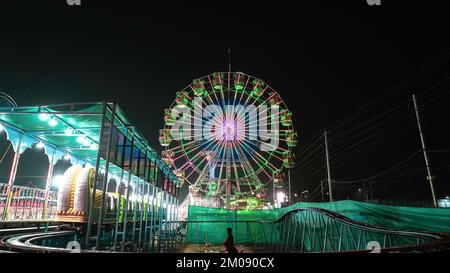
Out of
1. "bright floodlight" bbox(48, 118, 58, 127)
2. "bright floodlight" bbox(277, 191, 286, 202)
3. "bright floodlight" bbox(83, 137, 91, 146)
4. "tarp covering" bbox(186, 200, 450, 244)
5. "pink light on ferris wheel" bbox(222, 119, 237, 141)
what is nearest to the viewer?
"tarp covering" bbox(186, 200, 450, 244)

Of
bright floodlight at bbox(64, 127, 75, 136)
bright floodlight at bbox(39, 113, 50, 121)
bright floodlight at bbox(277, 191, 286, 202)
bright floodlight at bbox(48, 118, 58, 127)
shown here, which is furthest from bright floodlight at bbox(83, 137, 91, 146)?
bright floodlight at bbox(277, 191, 286, 202)

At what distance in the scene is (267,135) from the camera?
21.9 metres

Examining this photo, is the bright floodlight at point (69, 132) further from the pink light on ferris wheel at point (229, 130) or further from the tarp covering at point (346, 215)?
the pink light on ferris wheel at point (229, 130)

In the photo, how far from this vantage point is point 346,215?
863 centimetres

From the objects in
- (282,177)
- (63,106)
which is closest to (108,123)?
(63,106)

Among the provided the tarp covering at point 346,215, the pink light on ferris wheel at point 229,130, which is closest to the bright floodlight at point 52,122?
the tarp covering at point 346,215

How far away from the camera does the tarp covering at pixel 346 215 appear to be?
219 inches

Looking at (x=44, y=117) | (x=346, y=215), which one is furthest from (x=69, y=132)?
(x=346, y=215)

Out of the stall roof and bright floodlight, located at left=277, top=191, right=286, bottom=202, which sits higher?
the stall roof

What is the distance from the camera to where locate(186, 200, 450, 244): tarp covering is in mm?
5551

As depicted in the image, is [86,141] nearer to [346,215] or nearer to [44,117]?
[44,117]

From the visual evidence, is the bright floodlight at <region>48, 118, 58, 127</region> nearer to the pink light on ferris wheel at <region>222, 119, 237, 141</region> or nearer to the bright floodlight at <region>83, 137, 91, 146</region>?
the bright floodlight at <region>83, 137, 91, 146</region>
